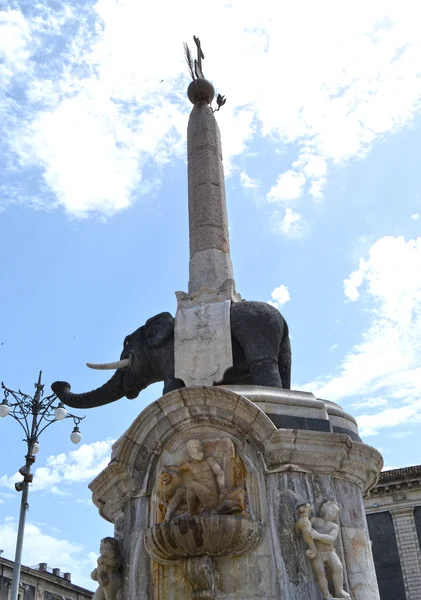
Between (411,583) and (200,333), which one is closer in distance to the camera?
(200,333)

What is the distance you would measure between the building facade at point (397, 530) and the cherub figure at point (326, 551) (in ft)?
83.7

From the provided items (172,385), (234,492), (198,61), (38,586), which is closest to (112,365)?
(172,385)

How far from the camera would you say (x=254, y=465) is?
24.1 ft

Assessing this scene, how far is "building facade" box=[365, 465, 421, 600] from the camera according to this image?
30.6 m

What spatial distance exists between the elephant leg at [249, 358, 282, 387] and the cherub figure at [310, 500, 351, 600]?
6.40 feet

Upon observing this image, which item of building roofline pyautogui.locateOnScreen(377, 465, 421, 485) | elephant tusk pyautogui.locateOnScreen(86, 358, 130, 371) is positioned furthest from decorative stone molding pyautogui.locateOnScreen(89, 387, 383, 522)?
building roofline pyautogui.locateOnScreen(377, 465, 421, 485)

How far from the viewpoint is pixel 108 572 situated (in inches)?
290

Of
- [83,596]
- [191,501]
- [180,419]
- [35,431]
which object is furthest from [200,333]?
[83,596]

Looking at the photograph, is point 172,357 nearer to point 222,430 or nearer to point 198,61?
point 222,430

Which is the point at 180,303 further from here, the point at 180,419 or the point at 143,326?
the point at 180,419

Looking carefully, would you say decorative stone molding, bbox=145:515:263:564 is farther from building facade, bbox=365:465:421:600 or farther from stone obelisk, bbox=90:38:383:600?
building facade, bbox=365:465:421:600

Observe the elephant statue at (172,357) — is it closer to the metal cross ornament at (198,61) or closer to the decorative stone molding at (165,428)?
the decorative stone molding at (165,428)

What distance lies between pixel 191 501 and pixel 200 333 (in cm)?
267

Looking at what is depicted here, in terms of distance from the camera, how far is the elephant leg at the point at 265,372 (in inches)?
337
